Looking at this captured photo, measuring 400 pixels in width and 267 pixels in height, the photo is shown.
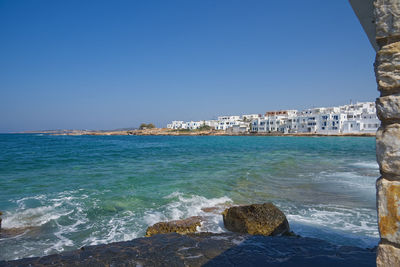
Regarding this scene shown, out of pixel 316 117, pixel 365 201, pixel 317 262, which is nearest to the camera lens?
pixel 317 262

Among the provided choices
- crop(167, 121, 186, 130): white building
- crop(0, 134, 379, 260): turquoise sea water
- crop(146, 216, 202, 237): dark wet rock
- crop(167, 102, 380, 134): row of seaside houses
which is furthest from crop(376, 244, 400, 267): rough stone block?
crop(167, 121, 186, 130): white building

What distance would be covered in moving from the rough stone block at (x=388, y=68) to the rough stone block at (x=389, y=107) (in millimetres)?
71

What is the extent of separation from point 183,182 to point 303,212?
22.4 ft

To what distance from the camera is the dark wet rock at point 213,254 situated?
13.2ft

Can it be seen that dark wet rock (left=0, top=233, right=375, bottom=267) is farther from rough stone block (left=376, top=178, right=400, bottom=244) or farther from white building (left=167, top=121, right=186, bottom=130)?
white building (left=167, top=121, right=186, bottom=130)

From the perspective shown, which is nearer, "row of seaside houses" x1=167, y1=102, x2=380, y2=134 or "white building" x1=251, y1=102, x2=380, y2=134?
"white building" x1=251, y1=102, x2=380, y2=134

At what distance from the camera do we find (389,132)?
60.9 inches

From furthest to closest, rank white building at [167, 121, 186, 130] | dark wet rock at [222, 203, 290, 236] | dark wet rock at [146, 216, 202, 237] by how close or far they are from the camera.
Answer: white building at [167, 121, 186, 130] → dark wet rock at [146, 216, 202, 237] → dark wet rock at [222, 203, 290, 236]

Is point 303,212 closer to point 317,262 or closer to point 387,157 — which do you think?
point 317,262

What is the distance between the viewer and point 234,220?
607 centimetres

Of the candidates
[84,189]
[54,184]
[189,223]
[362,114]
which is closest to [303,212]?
[189,223]

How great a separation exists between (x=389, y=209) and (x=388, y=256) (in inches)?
11.8

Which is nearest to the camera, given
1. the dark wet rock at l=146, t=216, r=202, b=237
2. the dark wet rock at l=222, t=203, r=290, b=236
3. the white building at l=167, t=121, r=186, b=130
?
the dark wet rock at l=222, t=203, r=290, b=236

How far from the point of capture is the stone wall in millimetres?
1523
